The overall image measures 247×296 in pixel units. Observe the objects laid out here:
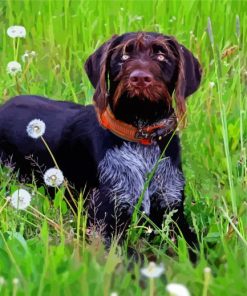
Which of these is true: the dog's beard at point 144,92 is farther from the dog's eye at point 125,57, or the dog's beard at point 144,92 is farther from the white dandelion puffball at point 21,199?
the white dandelion puffball at point 21,199

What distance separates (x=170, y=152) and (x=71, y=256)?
1086 millimetres

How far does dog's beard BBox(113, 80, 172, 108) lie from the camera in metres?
3.53

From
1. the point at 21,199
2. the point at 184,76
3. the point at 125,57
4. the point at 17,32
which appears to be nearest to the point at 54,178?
the point at 21,199

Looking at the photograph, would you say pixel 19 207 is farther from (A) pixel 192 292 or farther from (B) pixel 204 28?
(B) pixel 204 28

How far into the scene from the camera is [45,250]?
3010mm

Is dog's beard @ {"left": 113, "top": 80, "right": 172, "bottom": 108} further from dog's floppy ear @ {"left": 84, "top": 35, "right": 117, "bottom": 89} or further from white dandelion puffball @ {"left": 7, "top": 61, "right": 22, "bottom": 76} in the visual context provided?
white dandelion puffball @ {"left": 7, "top": 61, "right": 22, "bottom": 76}

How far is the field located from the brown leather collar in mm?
265

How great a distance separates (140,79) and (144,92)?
6cm

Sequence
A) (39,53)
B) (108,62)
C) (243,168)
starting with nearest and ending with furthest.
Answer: (108,62)
(243,168)
(39,53)

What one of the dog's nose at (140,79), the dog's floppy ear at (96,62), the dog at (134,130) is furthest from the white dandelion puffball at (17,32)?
the dog's nose at (140,79)

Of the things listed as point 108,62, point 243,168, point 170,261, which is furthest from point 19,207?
point 243,168

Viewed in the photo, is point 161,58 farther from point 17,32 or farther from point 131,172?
point 17,32

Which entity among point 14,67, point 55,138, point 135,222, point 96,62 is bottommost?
point 135,222

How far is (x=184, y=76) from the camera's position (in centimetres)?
382
